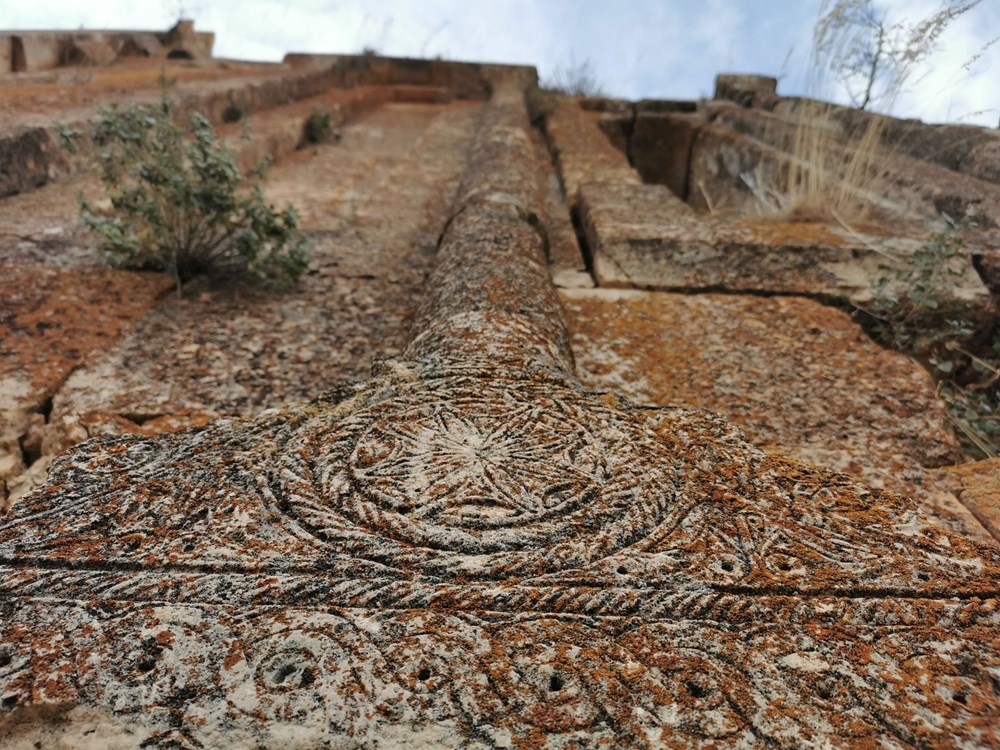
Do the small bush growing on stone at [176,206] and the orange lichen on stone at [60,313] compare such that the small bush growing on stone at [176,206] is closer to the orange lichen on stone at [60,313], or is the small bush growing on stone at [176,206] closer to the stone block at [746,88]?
the orange lichen on stone at [60,313]

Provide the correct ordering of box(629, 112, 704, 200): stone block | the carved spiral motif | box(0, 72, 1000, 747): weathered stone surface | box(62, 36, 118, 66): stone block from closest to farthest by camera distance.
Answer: box(0, 72, 1000, 747): weathered stone surface → the carved spiral motif → box(62, 36, 118, 66): stone block → box(629, 112, 704, 200): stone block

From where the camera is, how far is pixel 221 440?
4.50 ft

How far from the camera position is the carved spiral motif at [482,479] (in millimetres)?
1109

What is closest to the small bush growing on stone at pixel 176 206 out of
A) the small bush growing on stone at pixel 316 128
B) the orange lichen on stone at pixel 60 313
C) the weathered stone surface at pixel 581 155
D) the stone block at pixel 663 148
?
the orange lichen on stone at pixel 60 313

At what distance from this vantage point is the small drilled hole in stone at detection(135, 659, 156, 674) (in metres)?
0.90

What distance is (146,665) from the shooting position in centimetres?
91

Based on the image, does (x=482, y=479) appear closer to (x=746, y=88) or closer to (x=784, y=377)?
(x=784, y=377)

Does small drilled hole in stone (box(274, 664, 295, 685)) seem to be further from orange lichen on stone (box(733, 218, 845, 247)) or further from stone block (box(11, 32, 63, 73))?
stone block (box(11, 32, 63, 73))

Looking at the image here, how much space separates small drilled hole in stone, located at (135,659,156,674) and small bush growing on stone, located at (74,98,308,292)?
1.86 m

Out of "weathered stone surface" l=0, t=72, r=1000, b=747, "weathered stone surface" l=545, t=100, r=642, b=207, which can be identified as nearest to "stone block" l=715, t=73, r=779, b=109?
"weathered stone surface" l=545, t=100, r=642, b=207

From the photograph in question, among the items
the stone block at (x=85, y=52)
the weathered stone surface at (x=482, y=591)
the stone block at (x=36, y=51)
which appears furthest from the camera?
the stone block at (x=85, y=52)

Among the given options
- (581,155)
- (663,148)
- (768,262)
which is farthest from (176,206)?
(663,148)

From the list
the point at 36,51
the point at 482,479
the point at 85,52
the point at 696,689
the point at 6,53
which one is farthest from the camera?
the point at 85,52

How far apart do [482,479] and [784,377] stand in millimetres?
1247
